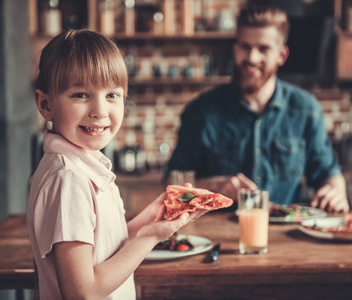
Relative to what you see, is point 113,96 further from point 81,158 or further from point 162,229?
point 162,229

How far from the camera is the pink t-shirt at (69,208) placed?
94cm

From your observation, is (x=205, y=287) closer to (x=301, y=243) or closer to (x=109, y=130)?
(x=301, y=243)

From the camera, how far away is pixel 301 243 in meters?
1.51

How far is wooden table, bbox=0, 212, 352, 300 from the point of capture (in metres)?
1.27

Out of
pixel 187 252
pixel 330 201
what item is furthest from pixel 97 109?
pixel 330 201

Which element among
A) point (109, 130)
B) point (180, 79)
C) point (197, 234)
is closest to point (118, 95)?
point (109, 130)

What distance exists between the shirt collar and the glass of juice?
53 centimetres

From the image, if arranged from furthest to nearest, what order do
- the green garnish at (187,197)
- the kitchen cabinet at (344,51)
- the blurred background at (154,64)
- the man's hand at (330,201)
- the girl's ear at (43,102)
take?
the kitchen cabinet at (344,51), the blurred background at (154,64), the man's hand at (330,201), the green garnish at (187,197), the girl's ear at (43,102)

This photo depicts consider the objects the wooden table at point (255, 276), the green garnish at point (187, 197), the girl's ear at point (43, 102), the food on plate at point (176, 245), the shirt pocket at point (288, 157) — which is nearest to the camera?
the girl's ear at point (43, 102)

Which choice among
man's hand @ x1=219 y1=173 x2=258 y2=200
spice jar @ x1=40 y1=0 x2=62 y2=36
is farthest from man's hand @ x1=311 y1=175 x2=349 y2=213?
spice jar @ x1=40 y1=0 x2=62 y2=36

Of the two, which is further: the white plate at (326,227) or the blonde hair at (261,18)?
the blonde hair at (261,18)

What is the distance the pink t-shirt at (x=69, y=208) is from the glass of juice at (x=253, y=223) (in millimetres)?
438

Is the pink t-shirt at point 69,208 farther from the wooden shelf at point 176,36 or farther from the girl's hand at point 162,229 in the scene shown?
the wooden shelf at point 176,36

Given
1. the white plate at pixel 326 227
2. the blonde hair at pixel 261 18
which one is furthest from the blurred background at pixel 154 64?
the white plate at pixel 326 227
